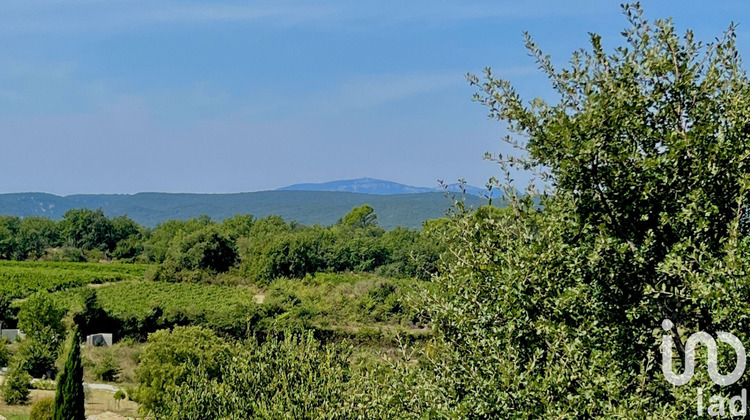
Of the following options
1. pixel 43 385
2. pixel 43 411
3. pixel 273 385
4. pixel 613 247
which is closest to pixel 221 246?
pixel 43 385

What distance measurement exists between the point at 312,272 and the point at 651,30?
177 ft

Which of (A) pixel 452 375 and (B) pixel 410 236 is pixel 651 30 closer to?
(A) pixel 452 375

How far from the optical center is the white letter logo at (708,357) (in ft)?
12.9

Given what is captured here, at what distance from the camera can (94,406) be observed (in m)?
22.1

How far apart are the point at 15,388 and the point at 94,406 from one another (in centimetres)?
248

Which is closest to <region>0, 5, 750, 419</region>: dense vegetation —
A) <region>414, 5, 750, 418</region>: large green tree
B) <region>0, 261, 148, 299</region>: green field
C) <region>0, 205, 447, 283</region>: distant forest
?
<region>414, 5, 750, 418</region>: large green tree

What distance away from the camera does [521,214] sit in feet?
16.7

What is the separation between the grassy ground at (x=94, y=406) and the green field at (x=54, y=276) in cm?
1855

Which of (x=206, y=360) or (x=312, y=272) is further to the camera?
(x=312, y=272)

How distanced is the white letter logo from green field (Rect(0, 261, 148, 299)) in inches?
1622

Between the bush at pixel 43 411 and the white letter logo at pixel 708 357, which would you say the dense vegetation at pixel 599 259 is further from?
the bush at pixel 43 411

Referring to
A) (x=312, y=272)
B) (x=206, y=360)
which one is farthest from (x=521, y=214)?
(x=312, y=272)

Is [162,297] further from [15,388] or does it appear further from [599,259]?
[599,259]

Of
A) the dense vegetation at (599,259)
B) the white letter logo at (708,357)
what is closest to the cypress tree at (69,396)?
the dense vegetation at (599,259)
